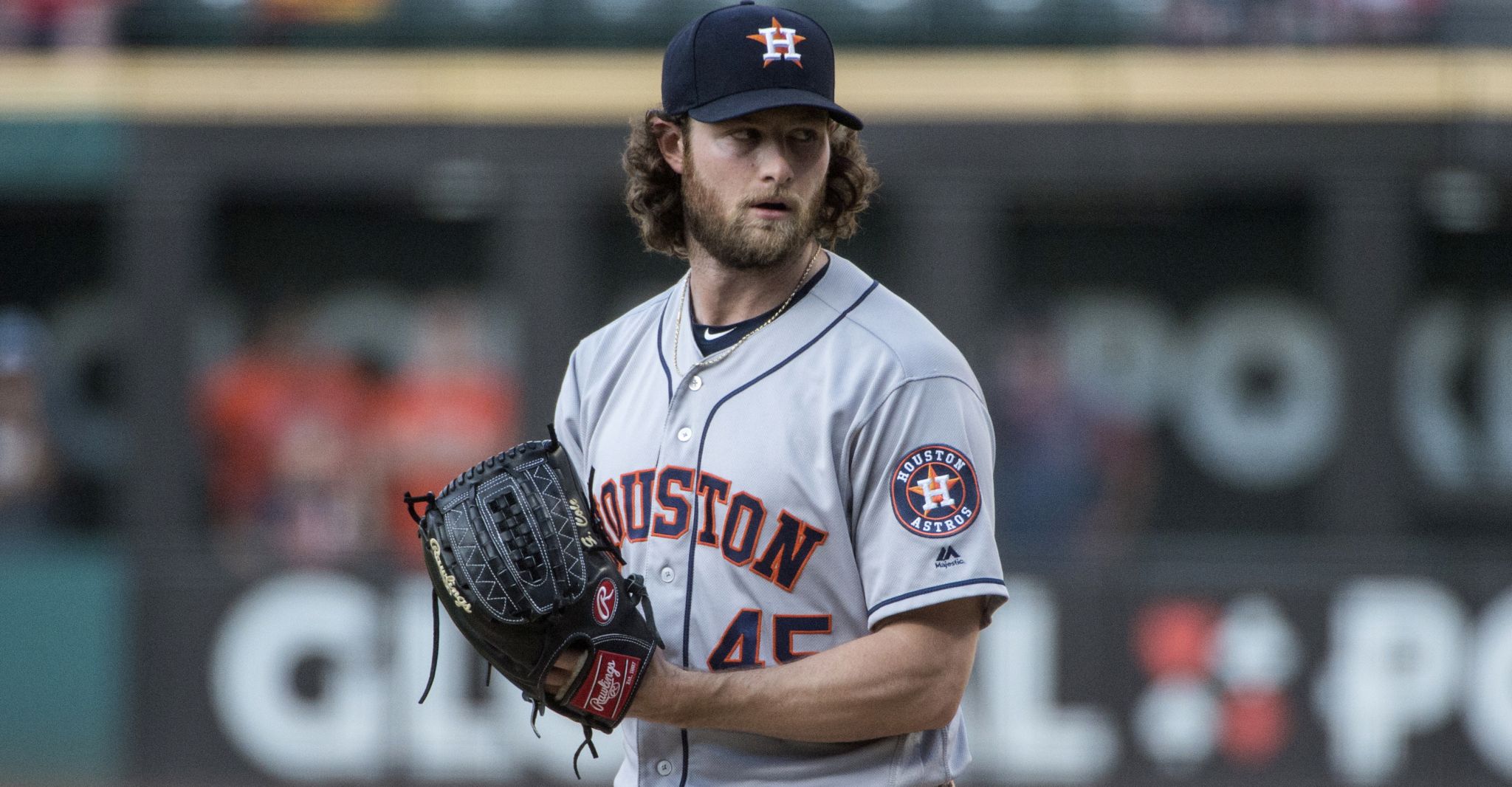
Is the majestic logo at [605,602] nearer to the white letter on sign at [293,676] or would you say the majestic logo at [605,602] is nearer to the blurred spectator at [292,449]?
the white letter on sign at [293,676]

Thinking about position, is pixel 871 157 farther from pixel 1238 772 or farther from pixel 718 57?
pixel 718 57

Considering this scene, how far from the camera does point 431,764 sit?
7.32 meters

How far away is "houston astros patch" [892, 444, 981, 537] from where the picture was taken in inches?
83.4

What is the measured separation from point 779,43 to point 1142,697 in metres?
5.57

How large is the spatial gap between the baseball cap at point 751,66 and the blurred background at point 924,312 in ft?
16.6

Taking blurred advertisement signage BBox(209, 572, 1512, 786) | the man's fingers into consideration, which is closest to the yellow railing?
blurred advertisement signage BBox(209, 572, 1512, 786)

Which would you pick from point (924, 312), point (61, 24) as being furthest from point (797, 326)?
point (61, 24)

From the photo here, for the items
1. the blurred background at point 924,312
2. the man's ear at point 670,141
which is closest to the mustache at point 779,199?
the man's ear at point 670,141

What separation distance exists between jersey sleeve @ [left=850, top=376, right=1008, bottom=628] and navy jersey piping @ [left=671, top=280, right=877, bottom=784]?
6.1 inches

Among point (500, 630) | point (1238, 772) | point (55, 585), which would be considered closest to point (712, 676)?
point (500, 630)

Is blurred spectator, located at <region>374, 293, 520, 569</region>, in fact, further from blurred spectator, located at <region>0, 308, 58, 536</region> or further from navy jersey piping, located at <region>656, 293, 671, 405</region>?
navy jersey piping, located at <region>656, 293, 671, 405</region>

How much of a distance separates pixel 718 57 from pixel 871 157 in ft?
15.9

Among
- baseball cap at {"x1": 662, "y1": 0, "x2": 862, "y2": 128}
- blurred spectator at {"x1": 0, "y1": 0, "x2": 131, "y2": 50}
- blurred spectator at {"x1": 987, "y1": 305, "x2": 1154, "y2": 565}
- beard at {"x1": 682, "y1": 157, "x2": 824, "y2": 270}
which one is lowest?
blurred spectator at {"x1": 987, "y1": 305, "x2": 1154, "y2": 565}

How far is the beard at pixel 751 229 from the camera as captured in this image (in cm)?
223
